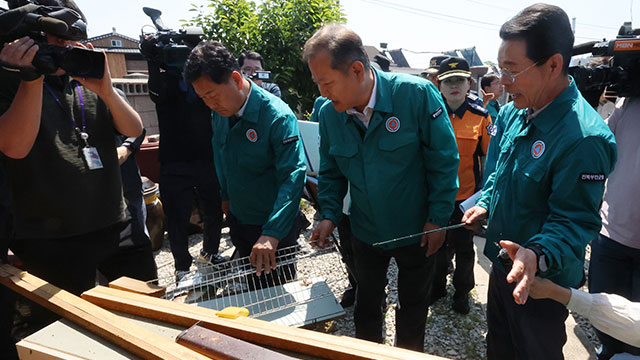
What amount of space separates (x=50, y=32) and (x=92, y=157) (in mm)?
776

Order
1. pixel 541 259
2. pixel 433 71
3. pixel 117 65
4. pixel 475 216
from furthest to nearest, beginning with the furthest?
pixel 117 65 < pixel 433 71 < pixel 475 216 < pixel 541 259

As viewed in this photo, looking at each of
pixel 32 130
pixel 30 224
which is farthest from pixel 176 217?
pixel 32 130

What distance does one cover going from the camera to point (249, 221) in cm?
283

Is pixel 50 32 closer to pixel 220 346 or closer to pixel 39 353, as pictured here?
pixel 39 353

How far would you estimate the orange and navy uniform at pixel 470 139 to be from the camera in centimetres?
375

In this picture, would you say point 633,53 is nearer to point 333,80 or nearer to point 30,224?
point 333,80

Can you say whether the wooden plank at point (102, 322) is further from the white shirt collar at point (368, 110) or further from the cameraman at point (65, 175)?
the white shirt collar at point (368, 110)

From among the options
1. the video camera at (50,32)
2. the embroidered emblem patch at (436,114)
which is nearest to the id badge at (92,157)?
the video camera at (50,32)

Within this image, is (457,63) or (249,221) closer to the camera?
(249,221)

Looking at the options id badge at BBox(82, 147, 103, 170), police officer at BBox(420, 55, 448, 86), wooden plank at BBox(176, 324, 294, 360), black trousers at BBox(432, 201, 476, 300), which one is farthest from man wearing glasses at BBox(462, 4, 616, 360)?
police officer at BBox(420, 55, 448, 86)

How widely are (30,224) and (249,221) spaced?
1.34 m

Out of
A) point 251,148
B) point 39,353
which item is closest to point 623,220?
point 251,148

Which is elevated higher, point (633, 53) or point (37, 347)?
point (633, 53)

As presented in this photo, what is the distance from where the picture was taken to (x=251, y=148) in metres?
2.59
